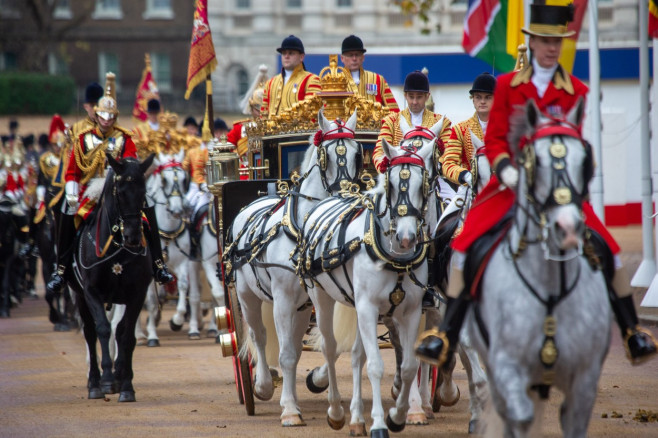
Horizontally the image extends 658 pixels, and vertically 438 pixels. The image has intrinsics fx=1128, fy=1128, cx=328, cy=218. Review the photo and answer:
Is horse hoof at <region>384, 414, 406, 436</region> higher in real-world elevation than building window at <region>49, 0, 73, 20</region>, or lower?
lower

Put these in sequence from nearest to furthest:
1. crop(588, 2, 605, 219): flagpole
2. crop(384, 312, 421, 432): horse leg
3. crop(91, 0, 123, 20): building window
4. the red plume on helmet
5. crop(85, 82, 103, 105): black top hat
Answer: crop(384, 312, 421, 432): horse leg, crop(85, 82, 103, 105): black top hat, crop(588, 2, 605, 219): flagpole, the red plume on helmet, crop(91, 0, 123, 20): building window

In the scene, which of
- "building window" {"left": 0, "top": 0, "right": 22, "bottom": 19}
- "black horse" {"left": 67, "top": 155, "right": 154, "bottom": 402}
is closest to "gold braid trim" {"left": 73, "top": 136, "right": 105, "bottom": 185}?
"black horse" {"left": 67, "top": 155, "right": 154, "bottom": 402}

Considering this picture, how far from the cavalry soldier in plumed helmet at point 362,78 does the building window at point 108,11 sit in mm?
57019

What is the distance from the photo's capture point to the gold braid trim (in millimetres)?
11406

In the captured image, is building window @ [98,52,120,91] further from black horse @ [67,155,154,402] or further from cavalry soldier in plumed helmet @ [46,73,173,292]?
black horse @ [67,155,154,402]

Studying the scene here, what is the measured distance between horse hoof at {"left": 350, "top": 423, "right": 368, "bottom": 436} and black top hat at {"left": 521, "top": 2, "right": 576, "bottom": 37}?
3.55 m

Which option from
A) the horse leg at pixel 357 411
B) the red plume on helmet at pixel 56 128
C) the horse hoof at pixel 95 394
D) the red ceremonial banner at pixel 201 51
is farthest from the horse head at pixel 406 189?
the red plume on helmet at pixel 56 128

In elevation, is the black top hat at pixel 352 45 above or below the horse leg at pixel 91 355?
above

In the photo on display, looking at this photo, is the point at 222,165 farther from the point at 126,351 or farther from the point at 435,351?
the point at 435,351

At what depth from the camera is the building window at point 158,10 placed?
66.1 m

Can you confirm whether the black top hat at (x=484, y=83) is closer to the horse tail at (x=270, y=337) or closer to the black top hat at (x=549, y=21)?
the horse tail at (x=270, y=337)

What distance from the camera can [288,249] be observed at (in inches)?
376

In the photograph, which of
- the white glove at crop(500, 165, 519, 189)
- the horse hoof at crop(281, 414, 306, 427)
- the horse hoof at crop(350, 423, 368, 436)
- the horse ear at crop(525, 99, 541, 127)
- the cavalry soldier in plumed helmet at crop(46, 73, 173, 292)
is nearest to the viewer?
the horse ear at crop(525, 99, 541, 127)

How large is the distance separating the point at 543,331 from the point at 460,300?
0.74 metres
